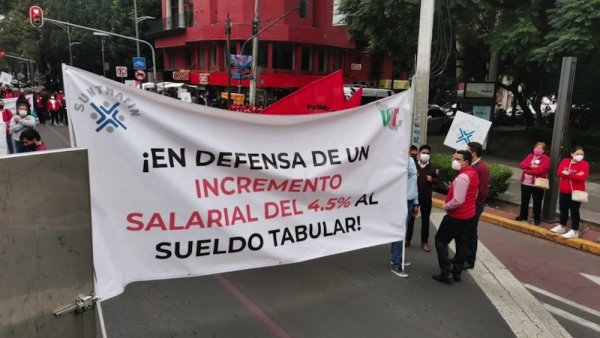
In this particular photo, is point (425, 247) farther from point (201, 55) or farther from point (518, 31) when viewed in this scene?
point (201, 55)

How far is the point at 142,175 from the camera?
3455 millimetres

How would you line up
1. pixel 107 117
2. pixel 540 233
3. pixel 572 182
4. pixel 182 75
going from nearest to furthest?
pixel 107 117, pixel 572 182, pixel 540 233, pixel 182 75

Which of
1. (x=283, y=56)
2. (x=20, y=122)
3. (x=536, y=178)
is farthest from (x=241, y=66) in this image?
(x=536, y=178)

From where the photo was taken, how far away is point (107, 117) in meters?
3.30

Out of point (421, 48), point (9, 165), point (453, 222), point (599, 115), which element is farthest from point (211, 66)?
point (9, 165)

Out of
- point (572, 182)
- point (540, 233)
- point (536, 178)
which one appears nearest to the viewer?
point (572, 182)

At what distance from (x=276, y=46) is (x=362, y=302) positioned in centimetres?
3432

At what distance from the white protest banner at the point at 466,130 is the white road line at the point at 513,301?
2244mm

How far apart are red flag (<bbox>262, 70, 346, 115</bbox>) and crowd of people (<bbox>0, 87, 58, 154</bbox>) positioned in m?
3.55

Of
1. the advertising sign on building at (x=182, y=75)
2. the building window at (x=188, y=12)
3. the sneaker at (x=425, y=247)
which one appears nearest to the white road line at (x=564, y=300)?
the sneaker at (x=425, y=247)

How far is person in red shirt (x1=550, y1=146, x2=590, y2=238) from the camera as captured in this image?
7504mm

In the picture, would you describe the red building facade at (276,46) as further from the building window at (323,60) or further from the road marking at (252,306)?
the road marking at (252,306)

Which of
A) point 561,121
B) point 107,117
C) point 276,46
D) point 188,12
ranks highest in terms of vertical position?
point 188,12

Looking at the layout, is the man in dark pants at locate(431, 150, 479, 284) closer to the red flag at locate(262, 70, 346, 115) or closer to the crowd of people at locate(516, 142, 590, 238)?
the red flag at locate(262, 70, 346, 115)
